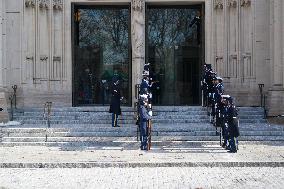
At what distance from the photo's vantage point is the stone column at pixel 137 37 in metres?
21.6

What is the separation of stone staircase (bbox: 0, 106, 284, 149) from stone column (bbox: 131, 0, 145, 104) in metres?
1.76

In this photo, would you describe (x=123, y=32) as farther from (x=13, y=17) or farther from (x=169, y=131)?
(x=169, y=131)

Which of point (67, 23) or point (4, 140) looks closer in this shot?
point (4, 140)

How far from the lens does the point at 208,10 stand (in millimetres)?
22172

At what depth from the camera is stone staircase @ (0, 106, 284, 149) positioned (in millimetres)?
16766

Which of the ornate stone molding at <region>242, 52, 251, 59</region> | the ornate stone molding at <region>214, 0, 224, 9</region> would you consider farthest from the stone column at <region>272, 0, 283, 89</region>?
the ornate stone molding at <region>214, 0, 224, 9</region>

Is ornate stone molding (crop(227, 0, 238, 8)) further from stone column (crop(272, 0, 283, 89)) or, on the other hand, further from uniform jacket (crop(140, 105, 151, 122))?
uniform jacket (crop(140, 105, 151, 122))

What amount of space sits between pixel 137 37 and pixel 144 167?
9.58 metres

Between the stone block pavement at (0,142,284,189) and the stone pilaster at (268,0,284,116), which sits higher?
the stone pilaster at (268,0,284,116)

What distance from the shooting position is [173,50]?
23.6 meters

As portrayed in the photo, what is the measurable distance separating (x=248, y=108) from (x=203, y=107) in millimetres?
1731

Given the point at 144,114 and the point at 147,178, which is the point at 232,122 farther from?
the point at 147,178

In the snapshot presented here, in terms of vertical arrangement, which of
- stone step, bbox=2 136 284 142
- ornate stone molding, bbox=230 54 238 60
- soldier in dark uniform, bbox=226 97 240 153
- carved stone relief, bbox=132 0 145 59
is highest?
carved stone relief, bbox=132 0 145 59

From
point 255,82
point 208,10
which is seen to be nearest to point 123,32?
point 208,10
